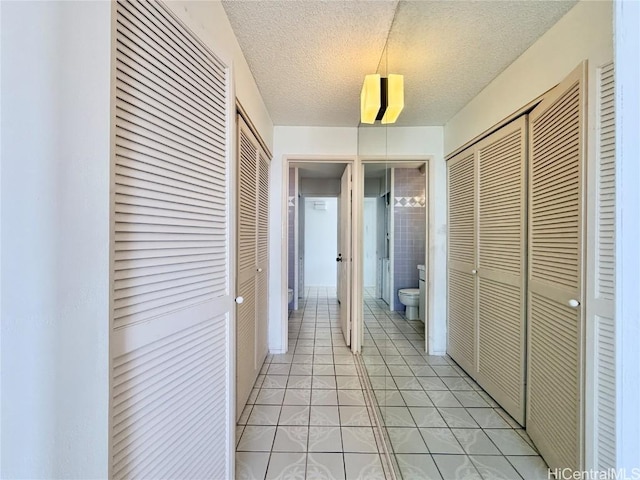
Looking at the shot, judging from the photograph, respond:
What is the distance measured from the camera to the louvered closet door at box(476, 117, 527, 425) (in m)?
1.54

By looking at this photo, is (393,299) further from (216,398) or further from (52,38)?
(52,38)

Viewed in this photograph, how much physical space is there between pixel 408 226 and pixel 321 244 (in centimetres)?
375

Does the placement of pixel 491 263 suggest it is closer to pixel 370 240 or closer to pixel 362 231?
pixel 362 231

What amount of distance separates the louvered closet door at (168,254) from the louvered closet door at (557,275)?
1.33m

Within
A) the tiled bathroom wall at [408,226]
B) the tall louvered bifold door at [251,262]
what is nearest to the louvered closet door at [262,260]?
the tall louvered bifold door at [251,262]

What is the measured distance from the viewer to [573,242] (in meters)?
1.00

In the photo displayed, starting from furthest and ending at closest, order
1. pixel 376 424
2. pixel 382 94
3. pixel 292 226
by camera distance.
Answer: pixel 292 226, pixel 382 94, pixel 376 424

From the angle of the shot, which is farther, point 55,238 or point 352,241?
point 352,241

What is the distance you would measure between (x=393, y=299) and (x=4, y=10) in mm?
3346

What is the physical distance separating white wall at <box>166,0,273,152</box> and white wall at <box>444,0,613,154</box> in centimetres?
119

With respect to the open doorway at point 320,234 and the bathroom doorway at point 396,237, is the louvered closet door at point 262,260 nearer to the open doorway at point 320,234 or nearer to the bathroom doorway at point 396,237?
the open doorway at point 320,234

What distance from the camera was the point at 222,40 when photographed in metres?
1.19

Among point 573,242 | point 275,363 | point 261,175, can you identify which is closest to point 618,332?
point 573,242

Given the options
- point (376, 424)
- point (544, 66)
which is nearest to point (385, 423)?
point (376, 424)
